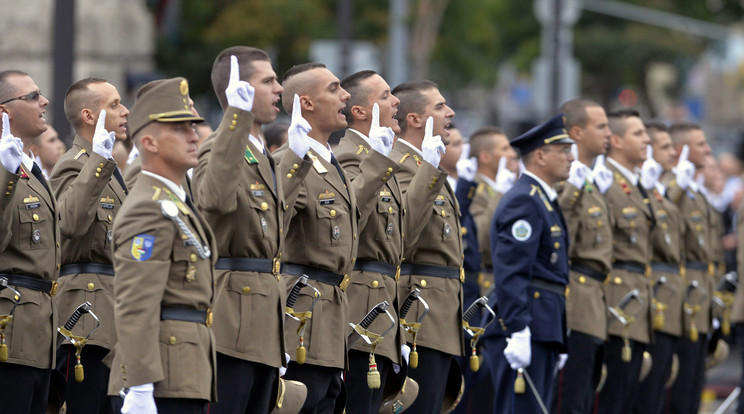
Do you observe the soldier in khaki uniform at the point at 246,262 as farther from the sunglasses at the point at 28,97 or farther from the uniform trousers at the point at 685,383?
the uniform trousers at the point at 685,383

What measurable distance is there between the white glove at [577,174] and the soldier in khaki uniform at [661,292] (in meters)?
0.97

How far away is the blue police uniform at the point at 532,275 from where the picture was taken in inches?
333

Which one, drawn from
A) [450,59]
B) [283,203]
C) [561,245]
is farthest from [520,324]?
[450,59]

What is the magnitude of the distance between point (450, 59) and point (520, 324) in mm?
17929

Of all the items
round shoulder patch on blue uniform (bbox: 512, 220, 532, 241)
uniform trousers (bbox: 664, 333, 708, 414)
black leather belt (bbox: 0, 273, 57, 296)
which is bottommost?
uniform trousers (bbox: 664, 333, 708, 414)

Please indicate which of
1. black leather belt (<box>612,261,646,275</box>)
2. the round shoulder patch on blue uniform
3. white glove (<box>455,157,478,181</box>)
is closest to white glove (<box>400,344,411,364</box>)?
the round shoulder patch on blue uniform

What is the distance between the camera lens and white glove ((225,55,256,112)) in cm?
614

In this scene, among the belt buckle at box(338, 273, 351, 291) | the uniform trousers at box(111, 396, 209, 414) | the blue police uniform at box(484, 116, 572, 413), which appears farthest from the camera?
the blue police uniform at box(484, 116, 572, 413)

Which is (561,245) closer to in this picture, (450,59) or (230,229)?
(230,229)

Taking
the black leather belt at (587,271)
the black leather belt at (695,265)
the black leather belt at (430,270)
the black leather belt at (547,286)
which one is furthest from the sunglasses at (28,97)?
the black leather belt at (695,265)

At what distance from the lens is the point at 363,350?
24.3 feet

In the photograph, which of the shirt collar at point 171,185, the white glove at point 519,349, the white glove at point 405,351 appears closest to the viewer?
the shirt collar at point 171,185

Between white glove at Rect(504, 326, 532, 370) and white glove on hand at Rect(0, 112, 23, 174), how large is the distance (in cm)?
318

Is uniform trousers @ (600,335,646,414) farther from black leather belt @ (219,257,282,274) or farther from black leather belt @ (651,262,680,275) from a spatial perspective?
black leather belt @ (219,257,282,274)
